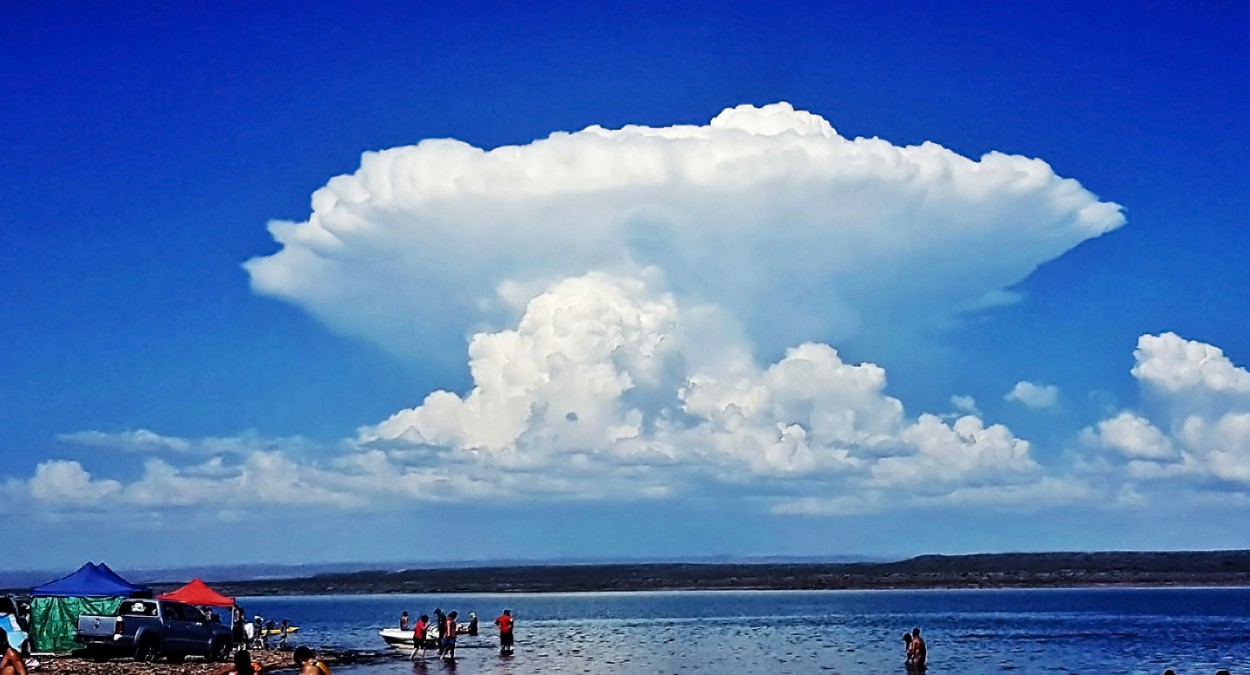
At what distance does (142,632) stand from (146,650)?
0.59 m

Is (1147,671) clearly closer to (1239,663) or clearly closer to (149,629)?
(1239,663)

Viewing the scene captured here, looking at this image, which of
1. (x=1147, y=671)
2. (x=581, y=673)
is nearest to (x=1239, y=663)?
(x=1147, y=671)

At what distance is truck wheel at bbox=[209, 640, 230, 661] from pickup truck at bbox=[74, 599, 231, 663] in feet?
3.39

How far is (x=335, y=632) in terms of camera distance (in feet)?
299

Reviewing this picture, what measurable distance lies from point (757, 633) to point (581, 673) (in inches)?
1402

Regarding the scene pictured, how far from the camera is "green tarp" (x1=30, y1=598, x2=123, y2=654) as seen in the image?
44750mm

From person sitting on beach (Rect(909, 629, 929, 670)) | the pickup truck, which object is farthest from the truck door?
person sitting on beach (Rect(909, 629, 929, 670))

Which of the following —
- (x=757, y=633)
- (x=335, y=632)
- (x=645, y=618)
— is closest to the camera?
(x=757, y=633)

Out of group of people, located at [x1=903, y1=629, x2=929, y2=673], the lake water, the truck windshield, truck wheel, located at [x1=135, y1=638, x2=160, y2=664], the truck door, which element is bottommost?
the lake water

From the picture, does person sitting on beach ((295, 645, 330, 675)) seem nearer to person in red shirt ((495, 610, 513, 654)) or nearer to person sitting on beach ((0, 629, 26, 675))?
person sitting on beach ((0, 629, 26, 675))

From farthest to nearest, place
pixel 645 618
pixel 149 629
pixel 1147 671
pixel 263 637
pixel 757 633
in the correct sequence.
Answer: pixel 645 618 → pixel 757 633 → pixel 263 637 → pixel 1147 671 → pixel 149 629

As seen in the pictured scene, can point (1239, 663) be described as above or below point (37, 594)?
below

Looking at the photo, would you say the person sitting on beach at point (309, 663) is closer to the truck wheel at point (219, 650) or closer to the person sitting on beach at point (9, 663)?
the person sitting on beach at point (9, 663)

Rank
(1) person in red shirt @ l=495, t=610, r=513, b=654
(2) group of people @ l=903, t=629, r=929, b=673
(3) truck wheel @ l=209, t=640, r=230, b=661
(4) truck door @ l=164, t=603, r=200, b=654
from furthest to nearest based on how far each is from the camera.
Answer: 1. (1) person in red shirt @ l=495, t=610, r=513, b=654
2. (2) group of people @ l=903, t=629, r=929, b=673
3. (3) truck wheel @ l=209, t=640, r=230, b=661
4. (4) truck door @ l=164, t=603, r=200, b=654
